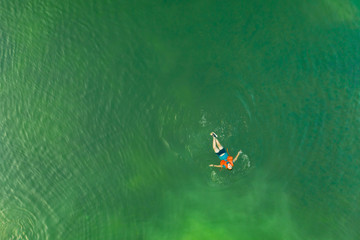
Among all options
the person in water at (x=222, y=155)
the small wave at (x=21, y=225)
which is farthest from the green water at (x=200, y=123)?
the small wave at (x=21, y=225)

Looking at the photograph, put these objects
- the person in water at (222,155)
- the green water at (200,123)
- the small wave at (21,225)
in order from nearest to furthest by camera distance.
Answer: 1. the person in water at (222,155)
2. the green water at (200,123)
3. the small wave at (21,225)

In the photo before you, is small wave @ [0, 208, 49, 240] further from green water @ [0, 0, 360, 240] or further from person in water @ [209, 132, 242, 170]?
person in water @ [209, 132, 242, 170]

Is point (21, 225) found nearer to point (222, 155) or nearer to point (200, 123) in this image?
point (200, 123)

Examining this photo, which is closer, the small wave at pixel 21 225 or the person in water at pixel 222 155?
the person in water at pixel 222 155

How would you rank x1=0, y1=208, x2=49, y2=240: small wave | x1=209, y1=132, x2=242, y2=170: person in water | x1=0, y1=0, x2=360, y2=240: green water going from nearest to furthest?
x1=209, y1=132, x2=242, y2=170: person in water → x1=0, y1=0, x2=360, y2=240: green water → x1=0, y1=208, x2=49, y2=240: small wave

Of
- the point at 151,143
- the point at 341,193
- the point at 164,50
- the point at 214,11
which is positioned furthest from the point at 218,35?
the point at 341,193

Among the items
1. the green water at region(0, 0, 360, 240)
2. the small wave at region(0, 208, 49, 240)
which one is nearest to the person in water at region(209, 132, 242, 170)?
the green water at region(0, 0, 360, 240)

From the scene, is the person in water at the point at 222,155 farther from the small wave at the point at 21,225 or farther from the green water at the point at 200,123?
the small wave at the point at 21,225

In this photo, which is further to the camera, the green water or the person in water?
the green water
